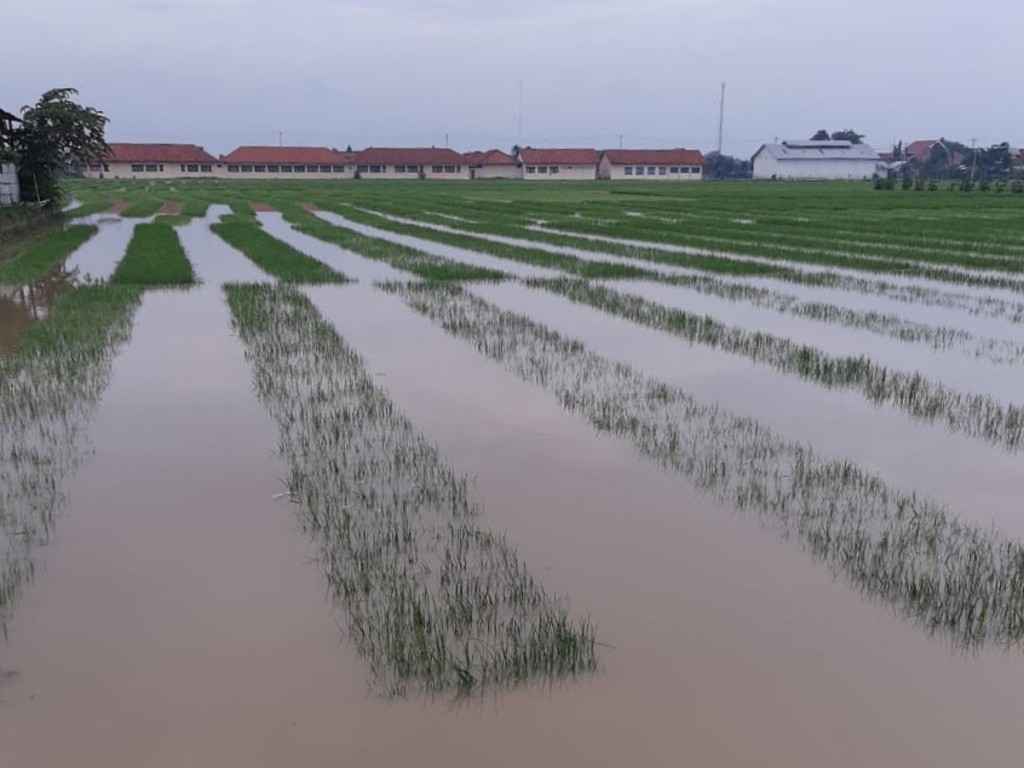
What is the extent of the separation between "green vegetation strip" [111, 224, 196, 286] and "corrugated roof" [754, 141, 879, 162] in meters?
76.1

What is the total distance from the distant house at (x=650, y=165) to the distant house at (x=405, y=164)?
47.3 feet

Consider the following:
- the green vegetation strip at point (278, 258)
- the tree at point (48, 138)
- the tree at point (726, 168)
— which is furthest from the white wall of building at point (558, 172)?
the green vegetation strip at point (278, 258)

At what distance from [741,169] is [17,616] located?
10890 cm

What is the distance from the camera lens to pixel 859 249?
17734 mm

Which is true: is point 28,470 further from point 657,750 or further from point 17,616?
point 657,750

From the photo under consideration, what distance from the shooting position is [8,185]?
24203 millimetres

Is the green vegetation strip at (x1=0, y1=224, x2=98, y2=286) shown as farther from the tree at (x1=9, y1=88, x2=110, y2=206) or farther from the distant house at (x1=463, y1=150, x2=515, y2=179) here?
the distant house at (x1=463, y1=150, x2=515, y2=179)

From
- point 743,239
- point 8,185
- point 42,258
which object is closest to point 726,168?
point 743,239

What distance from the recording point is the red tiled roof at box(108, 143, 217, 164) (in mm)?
78188

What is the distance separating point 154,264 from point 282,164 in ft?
233

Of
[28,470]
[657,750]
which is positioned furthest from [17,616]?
[657,750]

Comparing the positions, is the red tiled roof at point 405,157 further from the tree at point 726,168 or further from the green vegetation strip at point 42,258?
the green vegetation strip at point 42,258

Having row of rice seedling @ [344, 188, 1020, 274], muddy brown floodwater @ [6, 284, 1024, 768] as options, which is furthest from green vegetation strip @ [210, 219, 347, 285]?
muddy brown floodwater @ [6, 284, 1024, 768]

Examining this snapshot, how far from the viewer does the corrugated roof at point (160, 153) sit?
257 ft
